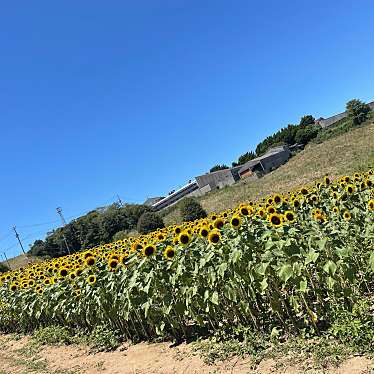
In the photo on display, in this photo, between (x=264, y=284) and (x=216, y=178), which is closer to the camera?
(x=264, y=284)

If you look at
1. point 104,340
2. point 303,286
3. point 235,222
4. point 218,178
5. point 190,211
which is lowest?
point 104,340

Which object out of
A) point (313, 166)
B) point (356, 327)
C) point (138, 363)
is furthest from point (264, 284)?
point (313, 166)

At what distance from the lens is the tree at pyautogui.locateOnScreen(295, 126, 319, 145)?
8150 cm

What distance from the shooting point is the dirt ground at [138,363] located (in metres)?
4.11

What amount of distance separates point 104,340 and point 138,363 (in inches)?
52.6

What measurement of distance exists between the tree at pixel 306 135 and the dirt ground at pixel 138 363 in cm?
7776

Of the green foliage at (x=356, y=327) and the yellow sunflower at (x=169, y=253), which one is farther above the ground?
the yellow sunflower at (x=169, y=253)

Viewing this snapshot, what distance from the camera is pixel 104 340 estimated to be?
273 inches

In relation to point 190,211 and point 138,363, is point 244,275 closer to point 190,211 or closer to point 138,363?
point 138,363

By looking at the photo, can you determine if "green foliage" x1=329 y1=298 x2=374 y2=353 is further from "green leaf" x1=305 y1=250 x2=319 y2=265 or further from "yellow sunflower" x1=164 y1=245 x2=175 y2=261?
Answer: "yellow sunflower" x1=164 y1=245 x2=175 y2=261

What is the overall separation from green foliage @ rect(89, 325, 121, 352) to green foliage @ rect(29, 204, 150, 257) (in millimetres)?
42464

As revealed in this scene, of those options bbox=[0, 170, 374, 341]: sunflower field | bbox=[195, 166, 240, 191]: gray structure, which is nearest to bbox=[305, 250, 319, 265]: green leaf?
bbox=[0, 170, 374, 341]: sunflower field

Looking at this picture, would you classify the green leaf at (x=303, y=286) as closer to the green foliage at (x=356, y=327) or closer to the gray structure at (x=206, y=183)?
the green foliage at (x=356, y=327)

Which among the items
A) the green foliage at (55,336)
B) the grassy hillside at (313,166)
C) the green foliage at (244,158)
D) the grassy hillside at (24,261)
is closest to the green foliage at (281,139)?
the green foliage at (244,158)
